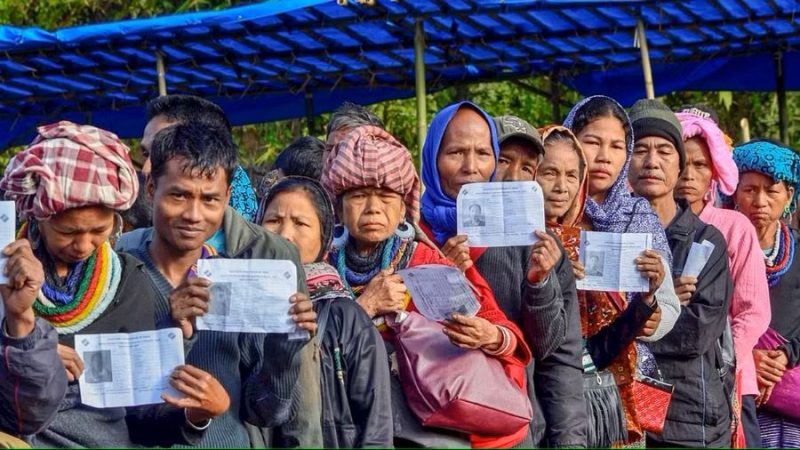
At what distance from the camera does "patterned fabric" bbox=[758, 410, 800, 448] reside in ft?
20.8

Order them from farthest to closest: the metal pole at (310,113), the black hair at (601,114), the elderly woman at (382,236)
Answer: the metal pole at (310,113) < the black hair at (601,114) < the elderly woman at (382,236)

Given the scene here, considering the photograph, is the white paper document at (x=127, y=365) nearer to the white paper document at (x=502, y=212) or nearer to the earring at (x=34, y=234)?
the earring at (x=34, y=234)

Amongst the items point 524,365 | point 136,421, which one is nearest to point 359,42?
point 524,365

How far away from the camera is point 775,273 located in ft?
20.8

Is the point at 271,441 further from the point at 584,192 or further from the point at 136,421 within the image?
the point at 584,192

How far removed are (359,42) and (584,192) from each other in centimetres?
458

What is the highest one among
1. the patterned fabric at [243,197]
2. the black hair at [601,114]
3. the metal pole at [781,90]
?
the metal pole at [781,90]

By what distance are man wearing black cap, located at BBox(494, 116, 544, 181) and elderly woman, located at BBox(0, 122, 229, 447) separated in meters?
1.76

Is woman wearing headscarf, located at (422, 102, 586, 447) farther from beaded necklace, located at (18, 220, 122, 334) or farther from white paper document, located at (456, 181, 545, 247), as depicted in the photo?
beaded necklace, located at (18, 220, 122, 334)

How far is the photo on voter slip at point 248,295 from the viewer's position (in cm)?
363

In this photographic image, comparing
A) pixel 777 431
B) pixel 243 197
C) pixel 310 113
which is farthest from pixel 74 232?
pixel 310 113

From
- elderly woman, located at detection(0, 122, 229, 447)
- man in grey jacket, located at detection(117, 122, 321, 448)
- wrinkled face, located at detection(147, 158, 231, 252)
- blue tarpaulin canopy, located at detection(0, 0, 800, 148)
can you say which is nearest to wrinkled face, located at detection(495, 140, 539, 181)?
man in grey jacket, located at detection(117, 122, 321, 448)

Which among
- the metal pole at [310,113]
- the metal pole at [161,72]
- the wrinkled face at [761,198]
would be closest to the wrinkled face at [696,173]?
the wrinkled face at [761,198]

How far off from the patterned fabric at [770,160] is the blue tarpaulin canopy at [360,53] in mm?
1728
